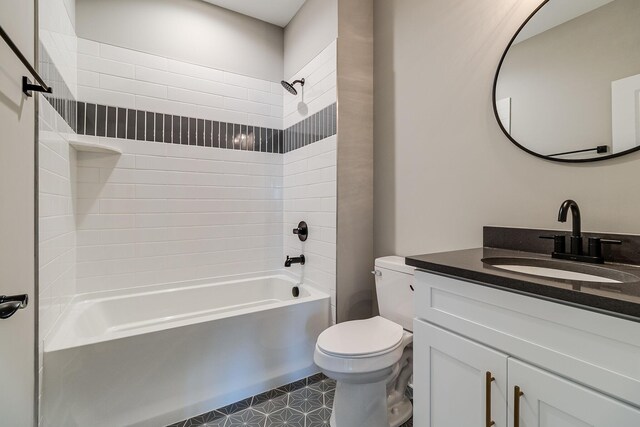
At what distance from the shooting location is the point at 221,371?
62.7 inches

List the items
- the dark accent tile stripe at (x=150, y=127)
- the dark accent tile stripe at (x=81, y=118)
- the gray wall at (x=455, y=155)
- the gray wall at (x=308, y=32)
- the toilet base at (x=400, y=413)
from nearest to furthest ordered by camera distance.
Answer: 1. the gray wall at (x=455, y=155)
2. the toilet base at (x=400, y=413)
3. the dark accent tile stripe at (x=81, y=118)
4. the gray wall at (x=308, y=32)
5. the dark accent tile stripe at (x=150, y=127)

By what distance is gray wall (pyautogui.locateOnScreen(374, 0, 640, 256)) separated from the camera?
3.60 ft

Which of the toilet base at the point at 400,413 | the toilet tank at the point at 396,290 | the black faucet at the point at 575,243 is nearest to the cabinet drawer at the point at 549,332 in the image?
the black faucet at the point at 575,243

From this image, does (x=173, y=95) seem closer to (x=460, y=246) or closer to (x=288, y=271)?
(x=288, y=271)

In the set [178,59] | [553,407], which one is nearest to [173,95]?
[178,59]

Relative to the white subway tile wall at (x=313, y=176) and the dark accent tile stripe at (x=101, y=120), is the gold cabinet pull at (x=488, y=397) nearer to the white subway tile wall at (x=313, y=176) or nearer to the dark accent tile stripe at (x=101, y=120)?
the white subway tile wall at (x=313, y=176)

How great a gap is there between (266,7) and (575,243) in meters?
2.61

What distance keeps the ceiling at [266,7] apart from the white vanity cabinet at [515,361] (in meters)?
2.39

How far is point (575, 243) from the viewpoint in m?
1.01

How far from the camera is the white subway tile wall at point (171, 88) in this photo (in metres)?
1.95

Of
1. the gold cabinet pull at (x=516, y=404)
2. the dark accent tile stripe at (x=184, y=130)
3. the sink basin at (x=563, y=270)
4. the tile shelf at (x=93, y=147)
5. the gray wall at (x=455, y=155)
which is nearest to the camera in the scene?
the gold cabinet pull at (x=516, y=404)

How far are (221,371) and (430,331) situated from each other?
1.20 m

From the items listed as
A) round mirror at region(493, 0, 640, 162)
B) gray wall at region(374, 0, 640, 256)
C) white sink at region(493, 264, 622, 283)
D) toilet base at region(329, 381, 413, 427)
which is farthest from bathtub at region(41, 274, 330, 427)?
round mirror at region(493, 0, 640, 162)

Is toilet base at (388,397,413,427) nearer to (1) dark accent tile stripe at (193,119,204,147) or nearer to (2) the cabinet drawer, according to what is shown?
(2) the cabinet drawer
